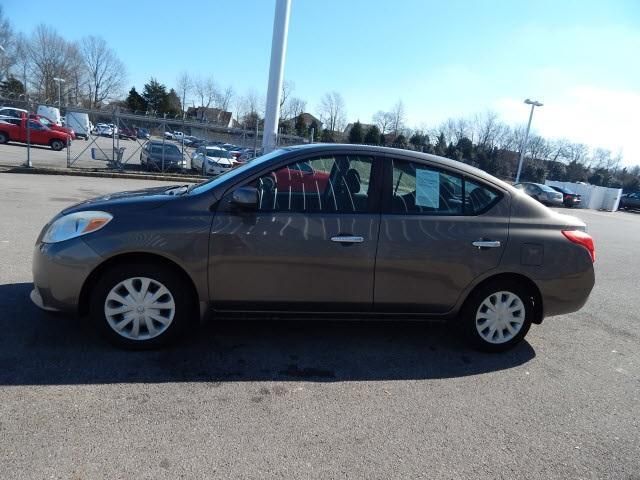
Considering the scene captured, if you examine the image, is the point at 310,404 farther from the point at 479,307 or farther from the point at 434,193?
the point at 434,193

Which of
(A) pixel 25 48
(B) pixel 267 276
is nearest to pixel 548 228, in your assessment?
(B) pixel 267 276

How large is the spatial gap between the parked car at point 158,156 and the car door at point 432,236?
61.6 ft

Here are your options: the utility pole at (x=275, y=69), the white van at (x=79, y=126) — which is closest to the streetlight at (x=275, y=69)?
the utility pole at (x=275, y=69)

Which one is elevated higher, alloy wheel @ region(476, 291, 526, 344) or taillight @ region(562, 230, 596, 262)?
taillight @ region(562, 230, 596, 262)

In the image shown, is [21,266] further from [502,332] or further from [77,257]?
[502,332]

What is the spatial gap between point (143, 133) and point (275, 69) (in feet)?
32.5

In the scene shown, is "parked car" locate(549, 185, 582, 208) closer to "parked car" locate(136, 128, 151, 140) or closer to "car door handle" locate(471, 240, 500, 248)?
"parked car" locate(136, 128, 151, 140)

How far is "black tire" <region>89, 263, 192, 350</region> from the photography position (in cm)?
345

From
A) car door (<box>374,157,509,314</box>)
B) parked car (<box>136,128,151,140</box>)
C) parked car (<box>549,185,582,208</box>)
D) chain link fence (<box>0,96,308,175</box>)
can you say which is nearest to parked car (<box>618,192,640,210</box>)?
parked car (<box>549,185,582,208</box>)

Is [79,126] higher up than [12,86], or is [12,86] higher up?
[12,86]

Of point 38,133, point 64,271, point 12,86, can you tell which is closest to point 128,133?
point 38,133

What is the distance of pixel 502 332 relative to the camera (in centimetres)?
405

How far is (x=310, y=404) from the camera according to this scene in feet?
10.1

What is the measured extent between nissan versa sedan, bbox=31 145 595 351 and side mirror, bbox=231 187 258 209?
0.02 meters
